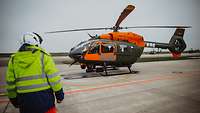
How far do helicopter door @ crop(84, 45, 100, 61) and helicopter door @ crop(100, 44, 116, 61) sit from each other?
0.24m

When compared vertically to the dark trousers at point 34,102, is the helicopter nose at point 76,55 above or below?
below

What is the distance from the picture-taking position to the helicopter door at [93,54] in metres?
9.27

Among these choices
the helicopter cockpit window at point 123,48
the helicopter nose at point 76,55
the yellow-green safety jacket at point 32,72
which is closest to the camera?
the yellow-green safety jacket at point 32,72

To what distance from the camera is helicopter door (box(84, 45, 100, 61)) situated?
927cm

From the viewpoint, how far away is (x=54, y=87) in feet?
8.43

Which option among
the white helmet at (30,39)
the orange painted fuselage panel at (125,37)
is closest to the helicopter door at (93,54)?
the orange painted fuselage panel at (125,37)

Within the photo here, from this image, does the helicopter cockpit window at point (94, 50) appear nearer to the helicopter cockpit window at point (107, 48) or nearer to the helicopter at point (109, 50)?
the helicopter at point (109, 50)

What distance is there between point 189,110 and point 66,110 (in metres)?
3.11

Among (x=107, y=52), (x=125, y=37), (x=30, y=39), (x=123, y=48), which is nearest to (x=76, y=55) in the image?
(x=107, y=52)

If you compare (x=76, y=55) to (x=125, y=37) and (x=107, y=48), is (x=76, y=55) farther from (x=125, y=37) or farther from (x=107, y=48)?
(x=125, y=37)

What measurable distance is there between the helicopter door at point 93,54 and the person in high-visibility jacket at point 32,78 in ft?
21.8

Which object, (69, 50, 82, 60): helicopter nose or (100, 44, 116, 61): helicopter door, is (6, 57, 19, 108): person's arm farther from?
(100, 44, 116, 61): helicopter door

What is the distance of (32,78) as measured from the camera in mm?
2473

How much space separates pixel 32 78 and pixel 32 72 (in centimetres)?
8
